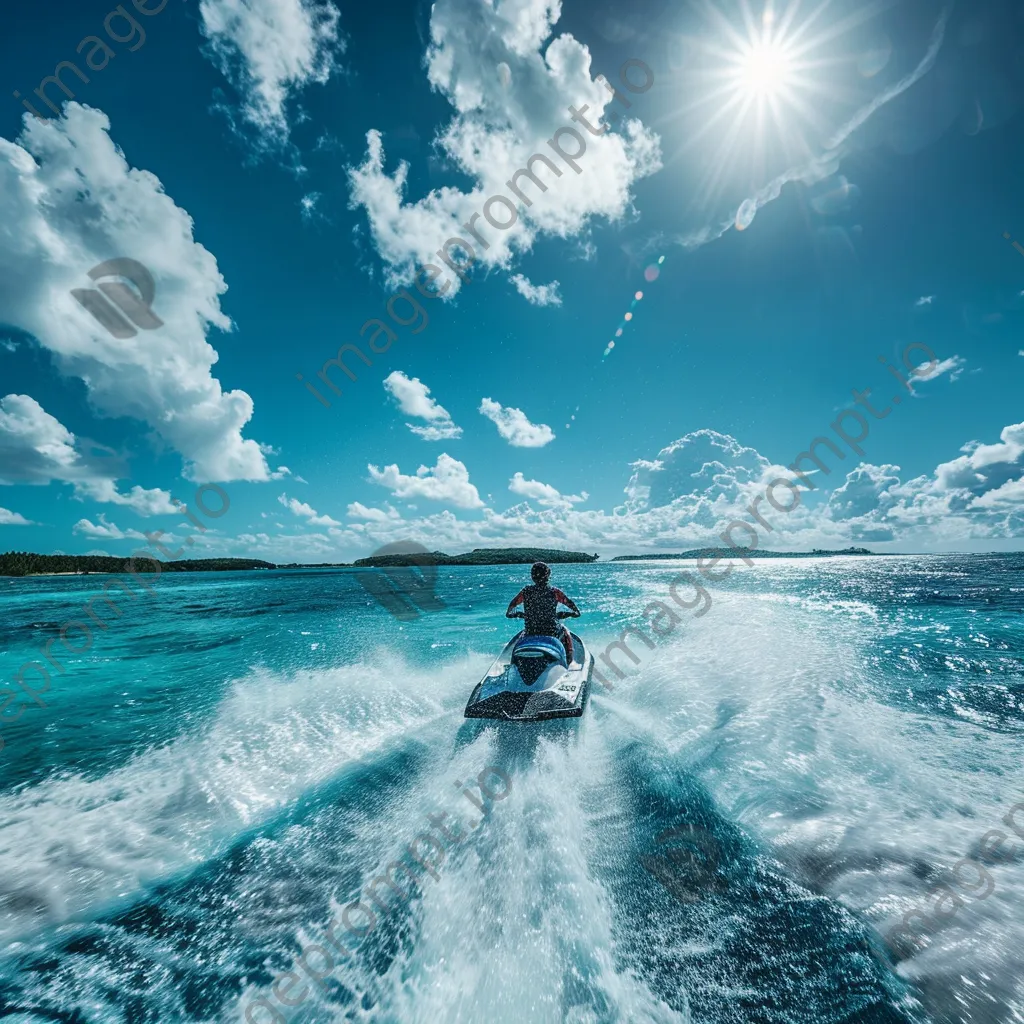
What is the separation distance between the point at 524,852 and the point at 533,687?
313cm

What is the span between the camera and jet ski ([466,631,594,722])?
7.09m

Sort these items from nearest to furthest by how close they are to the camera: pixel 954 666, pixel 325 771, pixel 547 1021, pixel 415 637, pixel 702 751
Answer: pixel 547 1021 → pixel 325 771 → pixel 702 751 → pixel 954 666 → pixel 415 637

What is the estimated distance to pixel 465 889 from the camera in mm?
3953

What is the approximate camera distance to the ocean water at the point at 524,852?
307 cm

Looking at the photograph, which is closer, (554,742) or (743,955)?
(743,955)

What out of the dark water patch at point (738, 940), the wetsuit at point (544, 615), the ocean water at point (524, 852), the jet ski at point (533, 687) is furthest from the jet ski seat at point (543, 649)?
the dark water patch at point (738, 940)

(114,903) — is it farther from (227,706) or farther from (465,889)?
(227,706)

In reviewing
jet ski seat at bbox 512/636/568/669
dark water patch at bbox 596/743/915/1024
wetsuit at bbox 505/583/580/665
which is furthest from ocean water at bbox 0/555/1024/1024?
wetsuit at bbox 505/583/580/665

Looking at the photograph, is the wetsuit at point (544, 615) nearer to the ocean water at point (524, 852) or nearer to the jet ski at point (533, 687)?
the jet ski at point (533, 687)

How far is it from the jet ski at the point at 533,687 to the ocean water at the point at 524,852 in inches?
18.2

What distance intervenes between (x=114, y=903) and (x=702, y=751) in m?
7.49

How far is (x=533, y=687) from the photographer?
7.50m

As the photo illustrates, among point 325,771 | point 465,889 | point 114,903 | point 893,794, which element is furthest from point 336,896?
point 893,794

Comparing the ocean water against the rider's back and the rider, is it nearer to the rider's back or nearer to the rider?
the rider
